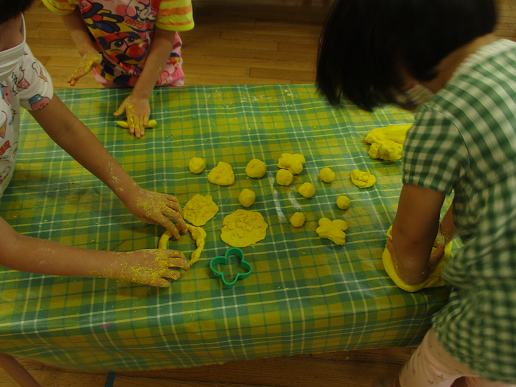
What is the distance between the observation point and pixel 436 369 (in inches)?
30.7

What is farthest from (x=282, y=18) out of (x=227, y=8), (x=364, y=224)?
(x=364, y=224)

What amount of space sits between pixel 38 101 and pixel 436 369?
1227mm

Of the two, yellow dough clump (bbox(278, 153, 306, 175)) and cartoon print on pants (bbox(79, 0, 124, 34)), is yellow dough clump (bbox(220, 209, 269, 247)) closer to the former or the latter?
yellow dough clump (bbox(278, 153, 306, 175))

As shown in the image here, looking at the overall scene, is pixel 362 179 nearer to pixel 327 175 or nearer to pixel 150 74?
pixel 327 175

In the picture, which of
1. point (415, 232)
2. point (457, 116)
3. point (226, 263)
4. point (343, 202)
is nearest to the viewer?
point (457, 116)

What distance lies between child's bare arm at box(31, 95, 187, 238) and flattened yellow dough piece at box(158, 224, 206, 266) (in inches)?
0.8

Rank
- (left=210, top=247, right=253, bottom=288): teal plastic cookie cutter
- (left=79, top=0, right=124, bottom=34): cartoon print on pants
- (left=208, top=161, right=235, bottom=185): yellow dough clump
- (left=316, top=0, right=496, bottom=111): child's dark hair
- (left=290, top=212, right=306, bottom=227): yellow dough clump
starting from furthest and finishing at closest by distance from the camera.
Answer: (left=79, top=0, right=124, bottom=34): cartoon print on pants, (left=208, top=161, right=235, bottom=185): yellow dough clump, (left=290, top=212, right=306, bottom=227): yellow dough clump, (left=210, top=247, right=253, bottom=288): teal plastic cookie cutter, (left=316, top=0, right=496, bottom=111): child's dark hair

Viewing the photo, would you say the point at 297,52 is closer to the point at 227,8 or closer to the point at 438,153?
the point at 227,8

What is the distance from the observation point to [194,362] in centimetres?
93

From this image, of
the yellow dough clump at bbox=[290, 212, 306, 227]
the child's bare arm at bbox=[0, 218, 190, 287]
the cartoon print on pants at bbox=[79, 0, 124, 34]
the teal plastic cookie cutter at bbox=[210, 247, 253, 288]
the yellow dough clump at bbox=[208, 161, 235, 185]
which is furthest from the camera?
the cartoon print on pants at bbox=[79, 0, 124, 34]

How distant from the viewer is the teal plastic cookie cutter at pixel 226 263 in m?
0.82

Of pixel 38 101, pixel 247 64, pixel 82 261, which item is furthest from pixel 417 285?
pixel 247 64

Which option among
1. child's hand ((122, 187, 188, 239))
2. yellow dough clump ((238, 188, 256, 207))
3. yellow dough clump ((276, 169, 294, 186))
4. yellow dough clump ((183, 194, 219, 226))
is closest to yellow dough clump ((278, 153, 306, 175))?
yellow dough clump ((276, 169, 294, 186))

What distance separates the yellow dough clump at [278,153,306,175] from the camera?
108 cm
